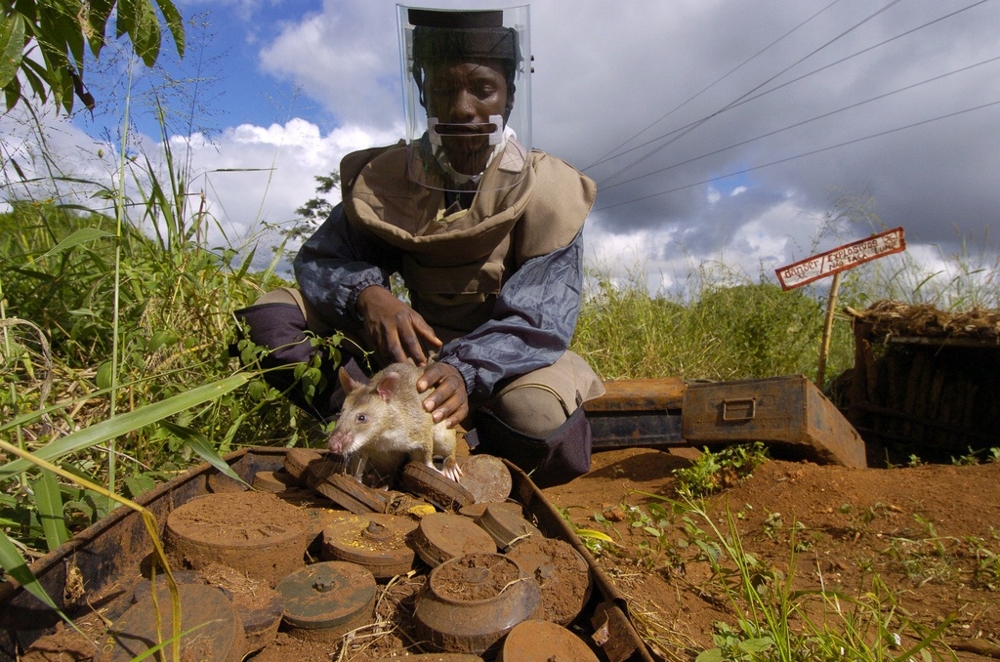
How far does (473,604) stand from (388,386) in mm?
1219

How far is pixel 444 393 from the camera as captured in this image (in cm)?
256

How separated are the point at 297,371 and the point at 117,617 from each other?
1404mm

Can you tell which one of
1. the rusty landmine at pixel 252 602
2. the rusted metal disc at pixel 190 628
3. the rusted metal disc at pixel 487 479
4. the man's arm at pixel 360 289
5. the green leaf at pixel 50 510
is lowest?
the rusted metal disc at pixel 487 479

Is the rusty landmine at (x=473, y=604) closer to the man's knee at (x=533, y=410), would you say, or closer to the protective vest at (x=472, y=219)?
the man's knee at (x=533, y=410)

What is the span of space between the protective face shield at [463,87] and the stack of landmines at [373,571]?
187cm

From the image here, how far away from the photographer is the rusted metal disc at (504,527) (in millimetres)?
1852

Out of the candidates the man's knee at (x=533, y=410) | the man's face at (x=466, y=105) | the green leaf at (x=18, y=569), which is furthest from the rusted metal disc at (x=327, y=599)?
the man's face at (x=466, y=105)

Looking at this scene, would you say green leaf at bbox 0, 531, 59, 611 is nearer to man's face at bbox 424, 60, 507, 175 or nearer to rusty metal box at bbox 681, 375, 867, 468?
man's face at bbox 424, 60, 507, 175

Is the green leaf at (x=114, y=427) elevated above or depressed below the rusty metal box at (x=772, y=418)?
above

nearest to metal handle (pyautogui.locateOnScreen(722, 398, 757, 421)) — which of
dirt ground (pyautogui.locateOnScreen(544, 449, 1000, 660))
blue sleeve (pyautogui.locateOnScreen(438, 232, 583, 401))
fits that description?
dirt ground (pyautogui.locateOnScreen(544, 449, 1000, 660))

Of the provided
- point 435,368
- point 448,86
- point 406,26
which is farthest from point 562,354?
point 406,26

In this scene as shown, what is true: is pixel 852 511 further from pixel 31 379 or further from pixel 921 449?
pixel 31 379

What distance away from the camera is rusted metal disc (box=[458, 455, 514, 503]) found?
244cm

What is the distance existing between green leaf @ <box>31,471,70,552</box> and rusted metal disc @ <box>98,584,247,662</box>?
51 cm
